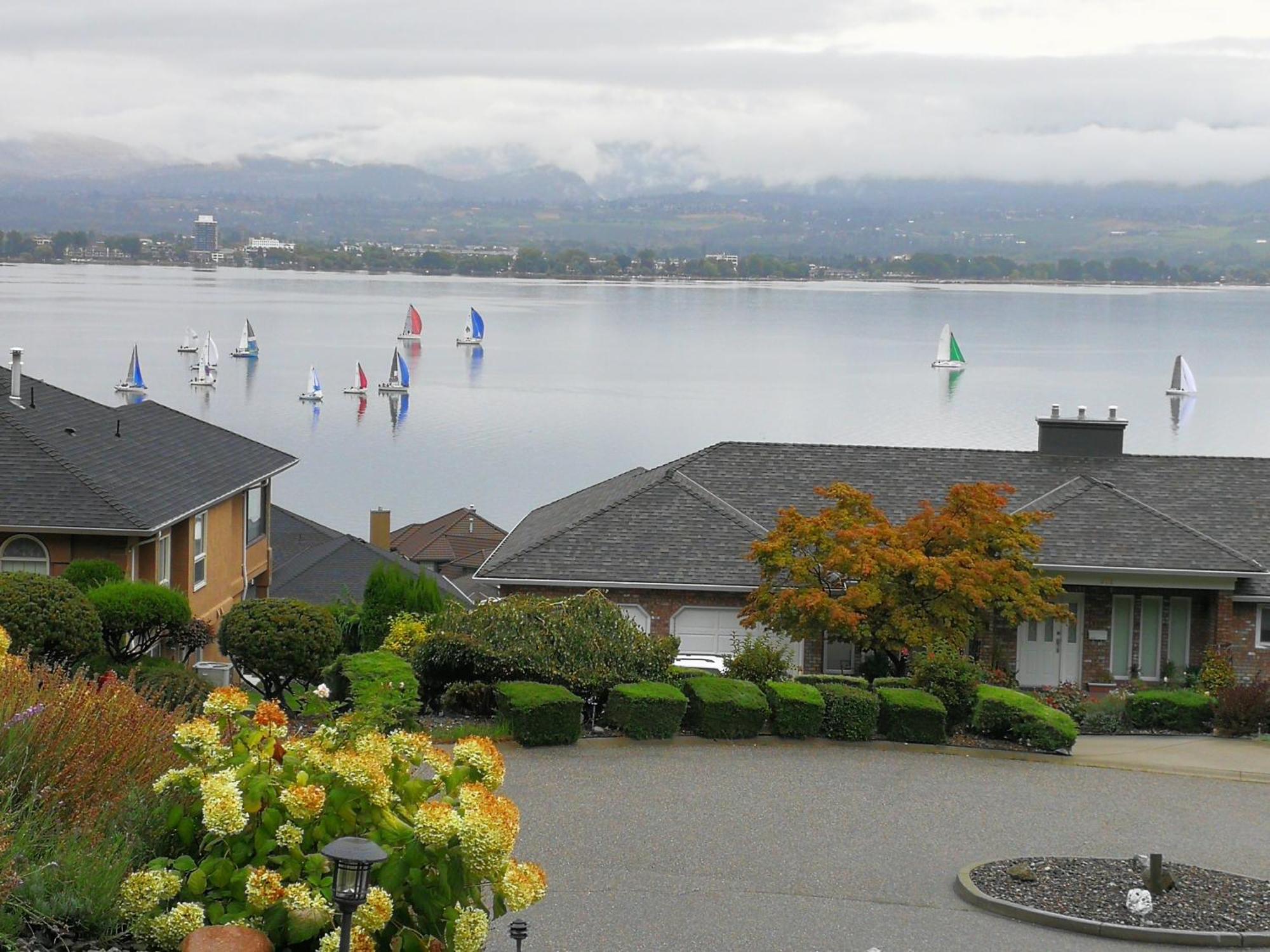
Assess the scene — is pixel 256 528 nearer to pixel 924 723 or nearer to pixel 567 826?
pixel 924 723

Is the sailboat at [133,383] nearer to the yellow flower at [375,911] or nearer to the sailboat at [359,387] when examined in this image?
the sailboat at [359,387]

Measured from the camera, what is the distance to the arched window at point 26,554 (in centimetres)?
2680

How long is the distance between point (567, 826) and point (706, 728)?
4.82 meters

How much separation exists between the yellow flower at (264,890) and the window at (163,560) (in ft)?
66.1

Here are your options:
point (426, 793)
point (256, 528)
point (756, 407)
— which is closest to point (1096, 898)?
point (426, 793)

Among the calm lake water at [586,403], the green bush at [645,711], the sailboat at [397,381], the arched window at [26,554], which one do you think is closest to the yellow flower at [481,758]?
the green bush at [645,711]

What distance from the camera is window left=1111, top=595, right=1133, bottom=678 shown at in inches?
1141

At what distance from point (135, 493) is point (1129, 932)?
19.6 m

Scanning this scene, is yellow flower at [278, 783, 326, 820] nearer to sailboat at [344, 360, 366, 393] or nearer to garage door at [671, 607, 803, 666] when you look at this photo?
garage door at [671, 607, 803, 666]

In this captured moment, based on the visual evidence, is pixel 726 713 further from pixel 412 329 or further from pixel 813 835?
pixel 412 329

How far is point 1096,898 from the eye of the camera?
1309 centimetres

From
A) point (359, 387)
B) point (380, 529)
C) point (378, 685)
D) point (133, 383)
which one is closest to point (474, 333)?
point (359, 387)

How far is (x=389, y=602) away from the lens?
81.0 feet

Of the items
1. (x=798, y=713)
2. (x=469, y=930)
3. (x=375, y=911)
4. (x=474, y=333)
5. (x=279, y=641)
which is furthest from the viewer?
(x=474, y=333)
